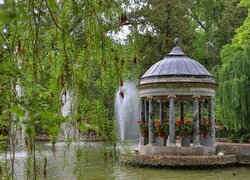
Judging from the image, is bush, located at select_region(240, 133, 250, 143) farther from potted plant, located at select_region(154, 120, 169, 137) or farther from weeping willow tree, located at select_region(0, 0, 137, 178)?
weeping willow tree, located at select_region(0, 0, 137, 178)

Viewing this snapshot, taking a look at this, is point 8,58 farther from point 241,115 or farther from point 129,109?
point 129,109

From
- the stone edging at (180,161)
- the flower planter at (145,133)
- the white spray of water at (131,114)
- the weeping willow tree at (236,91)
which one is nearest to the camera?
the stone edging at (180,161)

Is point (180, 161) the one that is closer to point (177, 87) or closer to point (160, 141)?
point (160, 141)

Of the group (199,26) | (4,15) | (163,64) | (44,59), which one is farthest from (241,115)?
(199,26)

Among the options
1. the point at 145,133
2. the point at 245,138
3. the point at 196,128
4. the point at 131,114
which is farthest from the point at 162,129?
the point at 131,114

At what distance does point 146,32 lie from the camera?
27.2m

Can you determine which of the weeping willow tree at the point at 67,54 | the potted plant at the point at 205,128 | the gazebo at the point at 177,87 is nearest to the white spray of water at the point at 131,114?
the gazebo at the point at 177,87

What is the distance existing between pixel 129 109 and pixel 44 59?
107 feet

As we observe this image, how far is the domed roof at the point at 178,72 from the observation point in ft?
51.1

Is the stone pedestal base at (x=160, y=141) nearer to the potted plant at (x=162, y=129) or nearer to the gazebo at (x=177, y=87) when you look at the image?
the gazebo at (x=177, y=87)

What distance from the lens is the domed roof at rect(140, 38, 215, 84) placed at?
15586 mm

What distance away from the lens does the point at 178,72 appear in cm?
1576

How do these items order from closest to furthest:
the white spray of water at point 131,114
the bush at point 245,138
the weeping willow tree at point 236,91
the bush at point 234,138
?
the weeping willow tree at point 236,91 < the bush at point 245,138 < the bush at point 234,138 < the white spray of water at point 131,114

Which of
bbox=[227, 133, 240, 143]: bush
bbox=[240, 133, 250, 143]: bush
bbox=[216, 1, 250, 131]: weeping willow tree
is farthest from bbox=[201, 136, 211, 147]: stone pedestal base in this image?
bbox=[227, 133, 240, 143]: bush
